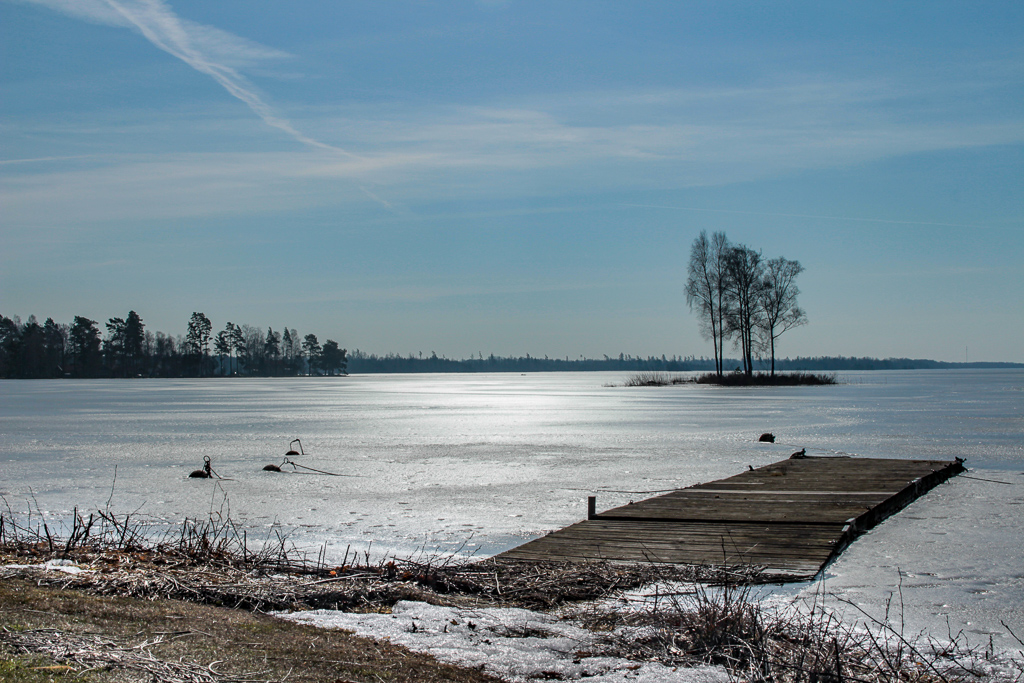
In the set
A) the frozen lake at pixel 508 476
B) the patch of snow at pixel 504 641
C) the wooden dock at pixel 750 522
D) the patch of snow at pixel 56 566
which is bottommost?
the frozen lake at pixel 508 476

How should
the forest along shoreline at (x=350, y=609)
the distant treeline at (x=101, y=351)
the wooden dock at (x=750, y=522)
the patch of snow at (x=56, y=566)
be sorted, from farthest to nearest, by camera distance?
the distant treeline at (x=101, y=351) → the wooden dock at (x=750, y=522) → the patch of snow at (x=56, y=566) → the forest along shoreline at (x=350, y=609)

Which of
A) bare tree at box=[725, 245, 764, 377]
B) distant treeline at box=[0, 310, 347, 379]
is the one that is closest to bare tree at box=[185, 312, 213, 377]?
distant treeline at box=[0, 310, 347, 379]

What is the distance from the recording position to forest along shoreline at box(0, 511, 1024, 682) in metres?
3.58

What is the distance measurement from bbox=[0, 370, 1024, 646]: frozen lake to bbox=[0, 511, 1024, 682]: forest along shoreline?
0.99 m

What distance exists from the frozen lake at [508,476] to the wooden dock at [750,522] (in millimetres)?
275

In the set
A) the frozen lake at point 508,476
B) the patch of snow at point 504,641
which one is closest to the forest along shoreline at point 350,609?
the patch of snow at point 504,641

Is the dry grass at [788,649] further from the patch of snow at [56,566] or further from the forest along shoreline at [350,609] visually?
the patch of snow at [56,566]

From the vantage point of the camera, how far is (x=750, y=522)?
309 inches

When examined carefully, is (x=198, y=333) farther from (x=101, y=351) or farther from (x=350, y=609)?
(x=350, y=609)

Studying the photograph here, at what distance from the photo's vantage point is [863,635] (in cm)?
438

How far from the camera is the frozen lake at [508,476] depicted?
6598mm

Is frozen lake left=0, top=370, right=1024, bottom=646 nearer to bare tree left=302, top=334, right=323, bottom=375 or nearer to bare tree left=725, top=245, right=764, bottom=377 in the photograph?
bare tree left=725, top=245, right=764, bottom=377

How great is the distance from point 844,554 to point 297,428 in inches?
704

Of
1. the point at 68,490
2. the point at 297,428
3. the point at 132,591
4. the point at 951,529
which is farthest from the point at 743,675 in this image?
the point at 297,428
